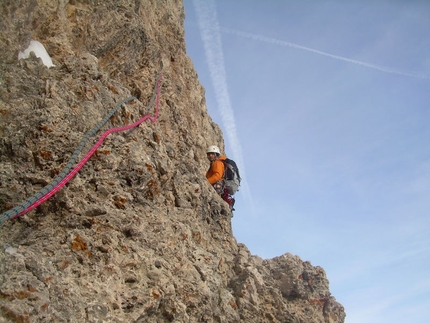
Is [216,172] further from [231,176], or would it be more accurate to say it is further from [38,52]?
[38,52]

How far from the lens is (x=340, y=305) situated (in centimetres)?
1251

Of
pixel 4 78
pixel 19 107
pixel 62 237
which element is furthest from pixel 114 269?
pixel 4 78

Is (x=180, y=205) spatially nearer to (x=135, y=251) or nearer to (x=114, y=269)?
(x=135, y=251)

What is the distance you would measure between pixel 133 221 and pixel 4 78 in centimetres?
439

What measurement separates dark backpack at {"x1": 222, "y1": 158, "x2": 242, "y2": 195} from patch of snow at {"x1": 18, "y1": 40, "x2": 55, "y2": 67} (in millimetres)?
7059

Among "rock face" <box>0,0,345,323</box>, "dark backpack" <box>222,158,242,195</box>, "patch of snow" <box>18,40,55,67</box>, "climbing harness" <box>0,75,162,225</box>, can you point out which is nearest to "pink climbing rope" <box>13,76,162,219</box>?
"climbing harness" <box>0,75,162,225</box>

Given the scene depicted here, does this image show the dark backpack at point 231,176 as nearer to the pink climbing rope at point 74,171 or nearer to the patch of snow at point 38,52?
the pink climbing rope at point 74,171

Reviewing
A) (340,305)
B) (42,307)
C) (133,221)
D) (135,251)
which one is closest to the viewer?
(42,307)

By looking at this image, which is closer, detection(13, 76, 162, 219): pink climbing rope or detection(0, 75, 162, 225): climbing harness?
detection(0, 75, 162, 225): climbing harness

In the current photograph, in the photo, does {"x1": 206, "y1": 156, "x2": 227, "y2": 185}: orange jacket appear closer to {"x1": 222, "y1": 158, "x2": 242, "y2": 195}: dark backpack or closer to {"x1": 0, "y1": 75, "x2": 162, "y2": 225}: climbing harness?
{"x1": 222, "y1": 158, "x2": 242, "y2": 195}: dark backpack

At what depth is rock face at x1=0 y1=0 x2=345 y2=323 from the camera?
5.48 metres

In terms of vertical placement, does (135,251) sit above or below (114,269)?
above

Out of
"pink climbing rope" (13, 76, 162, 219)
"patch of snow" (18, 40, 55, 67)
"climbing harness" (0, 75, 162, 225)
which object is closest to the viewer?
"climbing harness" (0, 75, 162, 225)

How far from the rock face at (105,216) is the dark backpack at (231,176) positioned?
1.95 metres
